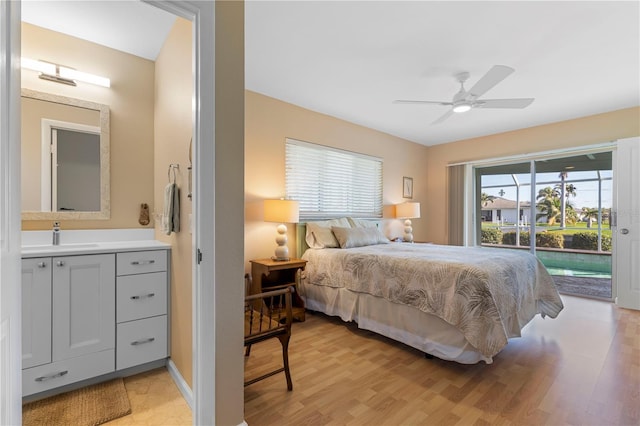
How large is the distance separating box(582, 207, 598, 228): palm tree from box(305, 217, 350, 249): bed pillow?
4.56m

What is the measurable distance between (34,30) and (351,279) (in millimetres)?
3317

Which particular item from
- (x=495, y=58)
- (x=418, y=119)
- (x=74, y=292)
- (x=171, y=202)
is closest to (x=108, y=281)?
(x=74, y=292)

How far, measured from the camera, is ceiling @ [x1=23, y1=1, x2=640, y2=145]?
204cm

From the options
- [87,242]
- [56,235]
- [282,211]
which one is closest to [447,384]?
[282,211]

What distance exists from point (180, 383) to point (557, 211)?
628 cm

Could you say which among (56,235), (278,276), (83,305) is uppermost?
(56,235)

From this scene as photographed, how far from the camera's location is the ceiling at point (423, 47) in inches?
80.3

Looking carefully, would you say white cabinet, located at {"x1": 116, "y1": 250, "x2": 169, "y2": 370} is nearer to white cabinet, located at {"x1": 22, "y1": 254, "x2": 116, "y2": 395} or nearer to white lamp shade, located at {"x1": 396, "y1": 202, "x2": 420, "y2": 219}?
white cabinet, located at {"x1": 22, "y1": 254, "x2": 116, "y2": 395}

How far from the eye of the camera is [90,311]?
6.34ft

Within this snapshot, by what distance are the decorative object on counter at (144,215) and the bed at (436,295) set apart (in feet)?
5.75

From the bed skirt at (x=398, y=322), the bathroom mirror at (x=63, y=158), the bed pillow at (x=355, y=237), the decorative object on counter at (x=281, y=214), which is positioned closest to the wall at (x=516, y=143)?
the bed pillow at (x=355, y=237)

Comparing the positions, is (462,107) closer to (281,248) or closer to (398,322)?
(398,322)

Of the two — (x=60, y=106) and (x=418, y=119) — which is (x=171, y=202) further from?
(x=418, y=119)

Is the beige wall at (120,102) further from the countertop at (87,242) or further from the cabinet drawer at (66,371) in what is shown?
the cabinet drawer at (66,371)
